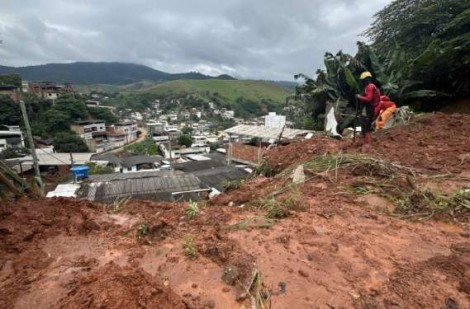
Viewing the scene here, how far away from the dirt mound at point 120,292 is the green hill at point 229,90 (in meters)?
93.3

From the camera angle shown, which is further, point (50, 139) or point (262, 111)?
point (262, 111)

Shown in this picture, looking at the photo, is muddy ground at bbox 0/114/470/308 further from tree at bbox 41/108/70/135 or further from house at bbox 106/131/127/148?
house at bbox 106/131/127/148

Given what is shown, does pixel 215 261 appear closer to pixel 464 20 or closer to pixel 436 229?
pixel 436 229

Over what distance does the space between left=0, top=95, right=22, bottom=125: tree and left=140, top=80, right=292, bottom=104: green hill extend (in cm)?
6398

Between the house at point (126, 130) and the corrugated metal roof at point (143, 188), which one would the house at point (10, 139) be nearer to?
the house at point (126, 130)

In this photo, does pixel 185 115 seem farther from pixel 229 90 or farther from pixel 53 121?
pixel 53 121

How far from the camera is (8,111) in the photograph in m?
31.7

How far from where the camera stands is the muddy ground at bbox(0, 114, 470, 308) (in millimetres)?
2082

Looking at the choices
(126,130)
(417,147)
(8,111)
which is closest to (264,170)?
(417,147)

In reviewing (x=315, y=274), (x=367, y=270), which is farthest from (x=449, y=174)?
(x=315, y=274)

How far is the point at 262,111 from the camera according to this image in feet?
286

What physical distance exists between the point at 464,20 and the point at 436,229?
37.2 ft

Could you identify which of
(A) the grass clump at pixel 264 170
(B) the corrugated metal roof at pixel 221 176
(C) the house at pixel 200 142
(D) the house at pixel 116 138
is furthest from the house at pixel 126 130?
(A) the grass clump at pixel 264 170

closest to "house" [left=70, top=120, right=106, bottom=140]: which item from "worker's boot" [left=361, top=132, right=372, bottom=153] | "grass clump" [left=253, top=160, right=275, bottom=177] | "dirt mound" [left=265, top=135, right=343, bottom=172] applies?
"grass clump" [left=253, top=160, right=275, bottom=177]
